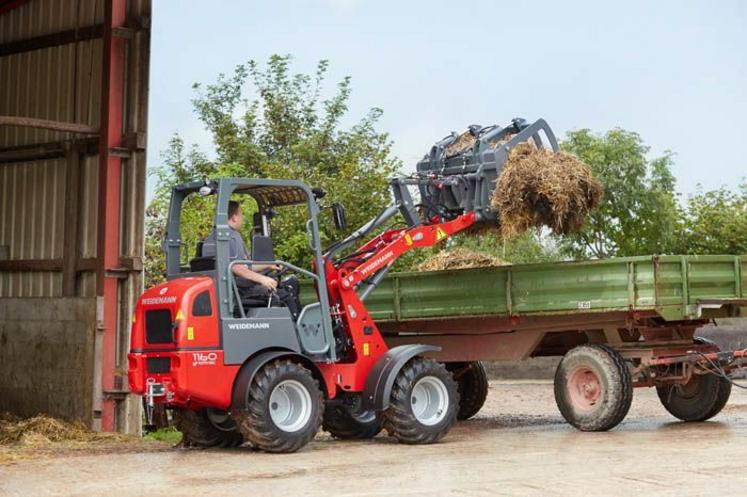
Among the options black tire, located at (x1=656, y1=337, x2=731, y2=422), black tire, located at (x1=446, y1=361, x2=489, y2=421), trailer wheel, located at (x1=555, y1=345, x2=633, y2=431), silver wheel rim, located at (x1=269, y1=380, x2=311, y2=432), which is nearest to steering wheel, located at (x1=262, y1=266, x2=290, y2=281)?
silver wheel rim, located at (x1=269, y1=380, x2=311, y2=432)

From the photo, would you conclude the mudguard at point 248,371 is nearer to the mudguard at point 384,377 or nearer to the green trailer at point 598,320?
the mudguard at point 384,377

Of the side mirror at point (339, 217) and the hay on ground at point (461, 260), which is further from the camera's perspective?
the hay on ground at point (461, 260)

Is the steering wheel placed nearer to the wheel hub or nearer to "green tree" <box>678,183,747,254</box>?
the wheel hub

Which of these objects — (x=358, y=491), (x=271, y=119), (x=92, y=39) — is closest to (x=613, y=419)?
(x=358, y=491)

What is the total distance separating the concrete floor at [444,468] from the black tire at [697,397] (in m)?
0.48

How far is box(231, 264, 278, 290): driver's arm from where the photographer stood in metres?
12.9

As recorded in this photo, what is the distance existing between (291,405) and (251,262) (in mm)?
1437

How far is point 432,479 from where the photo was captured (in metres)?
10.6

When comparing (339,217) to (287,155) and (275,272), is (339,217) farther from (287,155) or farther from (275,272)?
(287,155)

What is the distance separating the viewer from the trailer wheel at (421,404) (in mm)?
13484

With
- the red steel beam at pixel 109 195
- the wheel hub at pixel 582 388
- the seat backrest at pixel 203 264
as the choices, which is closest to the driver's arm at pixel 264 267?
the seat backrest at pixel 203 264

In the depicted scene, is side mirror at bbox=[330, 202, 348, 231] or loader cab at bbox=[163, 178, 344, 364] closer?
loader cab at bbox=[163, 178, 344, 364]

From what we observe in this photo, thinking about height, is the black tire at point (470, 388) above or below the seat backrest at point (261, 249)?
below

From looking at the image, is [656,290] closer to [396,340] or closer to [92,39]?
[396,340]
